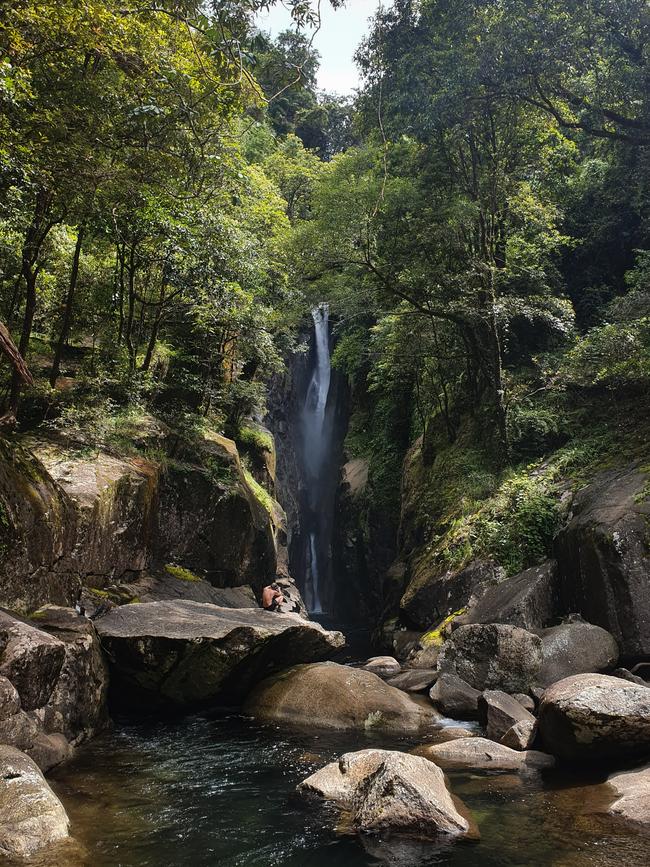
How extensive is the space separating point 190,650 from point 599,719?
5253mm

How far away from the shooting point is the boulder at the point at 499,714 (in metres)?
7.43

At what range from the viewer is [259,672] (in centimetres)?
963

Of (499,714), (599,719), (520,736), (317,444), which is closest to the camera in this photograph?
(599,719)

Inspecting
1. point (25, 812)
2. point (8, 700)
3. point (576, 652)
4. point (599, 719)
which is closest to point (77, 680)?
point (8, 700)

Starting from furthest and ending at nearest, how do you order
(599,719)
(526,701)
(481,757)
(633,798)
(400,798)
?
(526,701) < (481,757) < (599,719) < (633,798) < (400,798)

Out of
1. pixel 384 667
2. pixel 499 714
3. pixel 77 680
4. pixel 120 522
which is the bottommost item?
pixel 384 667

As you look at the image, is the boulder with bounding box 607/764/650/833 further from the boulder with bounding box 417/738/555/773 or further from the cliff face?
the cliff face

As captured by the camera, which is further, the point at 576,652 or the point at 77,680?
the point at 576,652

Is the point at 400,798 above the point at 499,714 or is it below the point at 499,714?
above

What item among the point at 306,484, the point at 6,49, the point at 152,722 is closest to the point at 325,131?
the point at 306,484

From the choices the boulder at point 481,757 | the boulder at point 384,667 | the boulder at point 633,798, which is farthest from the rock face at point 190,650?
the boulder at point 633,798

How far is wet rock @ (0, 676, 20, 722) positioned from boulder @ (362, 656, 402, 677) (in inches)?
292

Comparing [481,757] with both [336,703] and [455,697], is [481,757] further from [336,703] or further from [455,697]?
[336,703]

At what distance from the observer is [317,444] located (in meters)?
34.6
